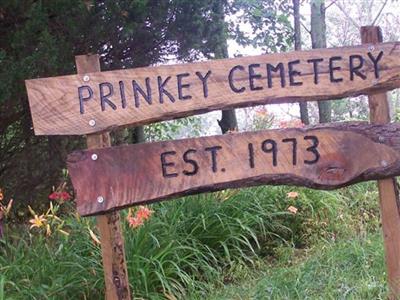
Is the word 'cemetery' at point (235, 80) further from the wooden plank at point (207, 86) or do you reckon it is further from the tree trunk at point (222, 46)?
the tree trunk at point (222, 46)

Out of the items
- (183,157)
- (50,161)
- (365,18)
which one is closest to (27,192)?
(50,161)

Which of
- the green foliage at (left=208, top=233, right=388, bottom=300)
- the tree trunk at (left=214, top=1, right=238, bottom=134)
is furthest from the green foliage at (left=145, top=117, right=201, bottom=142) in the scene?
the green foliage at (left=208, top=233, right=388, bottom=300)

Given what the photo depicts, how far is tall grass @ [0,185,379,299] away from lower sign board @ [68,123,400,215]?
3.13 ft

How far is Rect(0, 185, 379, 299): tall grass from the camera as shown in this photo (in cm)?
391

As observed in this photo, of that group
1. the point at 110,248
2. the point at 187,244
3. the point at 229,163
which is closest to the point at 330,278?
the point at 229,163

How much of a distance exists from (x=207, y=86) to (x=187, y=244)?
166 cm

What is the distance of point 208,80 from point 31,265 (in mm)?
1890

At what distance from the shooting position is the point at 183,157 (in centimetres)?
313

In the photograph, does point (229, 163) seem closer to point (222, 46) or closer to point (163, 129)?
point (222, 46)

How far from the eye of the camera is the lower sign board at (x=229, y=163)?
312 cm

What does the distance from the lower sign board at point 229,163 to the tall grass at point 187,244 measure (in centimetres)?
95

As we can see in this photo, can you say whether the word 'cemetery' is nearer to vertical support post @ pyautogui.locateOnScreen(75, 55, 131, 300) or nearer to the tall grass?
vertical support post @ pyautogui.locateOnScreen(75, 55, 131, 300)

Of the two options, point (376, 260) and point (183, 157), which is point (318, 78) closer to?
point (183, 157)

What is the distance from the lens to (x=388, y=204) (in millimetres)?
3227
